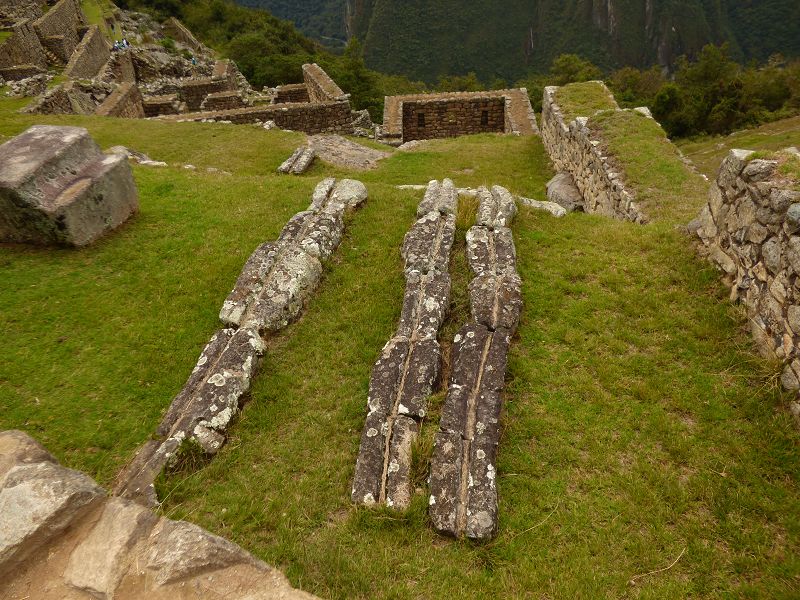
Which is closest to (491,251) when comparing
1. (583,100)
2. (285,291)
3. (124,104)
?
(285,291)

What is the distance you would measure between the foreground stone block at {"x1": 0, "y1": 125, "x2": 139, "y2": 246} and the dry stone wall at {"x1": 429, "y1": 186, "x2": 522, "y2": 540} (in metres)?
6.95

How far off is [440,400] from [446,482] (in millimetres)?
1214

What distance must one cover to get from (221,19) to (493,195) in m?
66.5

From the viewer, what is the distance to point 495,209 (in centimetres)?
949

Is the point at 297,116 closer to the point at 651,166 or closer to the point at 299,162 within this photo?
the point at 299,162

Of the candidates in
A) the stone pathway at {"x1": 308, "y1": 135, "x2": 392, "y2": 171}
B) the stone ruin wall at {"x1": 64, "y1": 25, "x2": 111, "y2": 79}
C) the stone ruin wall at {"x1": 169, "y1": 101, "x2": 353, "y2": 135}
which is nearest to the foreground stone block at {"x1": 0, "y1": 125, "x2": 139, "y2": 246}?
the stone pathway at {"x1": 308, "y1": 135, "x2": 392, "y2": 171}

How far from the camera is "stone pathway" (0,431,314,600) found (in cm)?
313

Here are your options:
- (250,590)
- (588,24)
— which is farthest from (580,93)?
(588,24)

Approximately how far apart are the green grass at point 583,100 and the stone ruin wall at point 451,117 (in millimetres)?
7378

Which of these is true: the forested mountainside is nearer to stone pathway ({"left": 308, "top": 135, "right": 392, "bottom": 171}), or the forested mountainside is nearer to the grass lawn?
stone pathway ({"left": 308, "top": 135, "right": 392, "bottom": 171})

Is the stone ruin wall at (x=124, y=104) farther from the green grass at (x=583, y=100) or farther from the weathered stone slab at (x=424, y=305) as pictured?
the weathered stone slab at (x=424, y=305)

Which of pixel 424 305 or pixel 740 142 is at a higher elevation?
pixel 424 305

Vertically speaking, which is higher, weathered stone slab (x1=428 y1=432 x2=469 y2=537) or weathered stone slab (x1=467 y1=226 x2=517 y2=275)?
weathered stone slab (x1=467 y1=226 x2=517 y2=275)

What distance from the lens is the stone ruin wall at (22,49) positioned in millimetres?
28109
